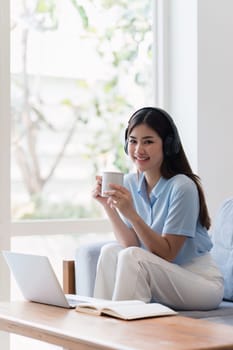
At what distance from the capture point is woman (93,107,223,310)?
2736 mm

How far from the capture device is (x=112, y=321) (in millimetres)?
2197

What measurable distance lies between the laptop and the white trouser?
222mm

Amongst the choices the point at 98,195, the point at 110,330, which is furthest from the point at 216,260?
the point at 110,330

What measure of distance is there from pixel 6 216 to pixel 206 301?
1146 mm

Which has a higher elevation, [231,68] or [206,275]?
[231,68]

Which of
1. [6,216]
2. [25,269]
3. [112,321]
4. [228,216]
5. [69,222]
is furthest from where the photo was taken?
[69,222]

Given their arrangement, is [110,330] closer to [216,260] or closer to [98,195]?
[98,195]

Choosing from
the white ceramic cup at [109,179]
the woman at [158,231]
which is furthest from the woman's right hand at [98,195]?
the white ceramic cup at [109,179]

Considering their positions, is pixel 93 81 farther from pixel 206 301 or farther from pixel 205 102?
pixel 206 301

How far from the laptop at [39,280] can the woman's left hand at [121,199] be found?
0.38m

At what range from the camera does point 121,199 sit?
9.15 feet

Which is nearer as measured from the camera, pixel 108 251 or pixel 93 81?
pixel 108 251

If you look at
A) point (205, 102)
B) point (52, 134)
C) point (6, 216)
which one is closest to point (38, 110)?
point (52, 134)

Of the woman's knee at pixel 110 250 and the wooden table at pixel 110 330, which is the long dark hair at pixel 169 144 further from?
the wooden table at pixel 110 330
